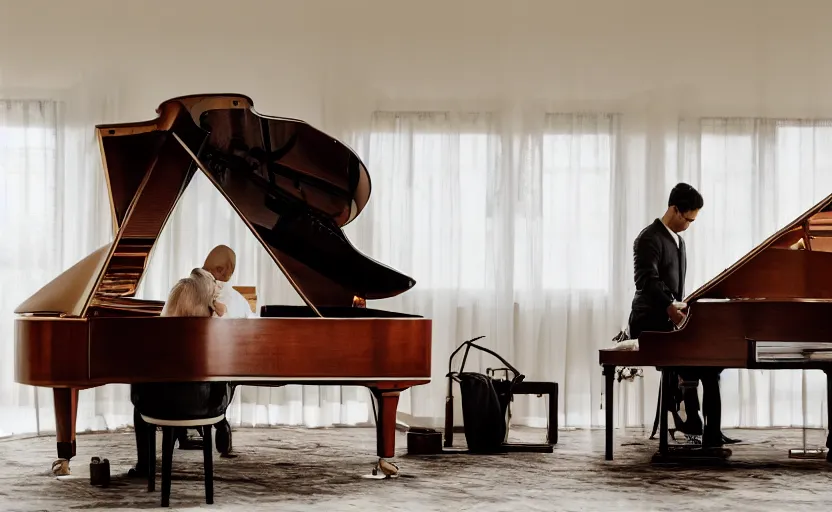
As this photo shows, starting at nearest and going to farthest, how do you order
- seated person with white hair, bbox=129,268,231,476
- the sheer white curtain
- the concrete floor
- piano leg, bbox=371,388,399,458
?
seated person with white hair, bbox=129,268,231,476 < the concrete floor < piano leg, bbox=371,388,399,458 < the sheer white curtain

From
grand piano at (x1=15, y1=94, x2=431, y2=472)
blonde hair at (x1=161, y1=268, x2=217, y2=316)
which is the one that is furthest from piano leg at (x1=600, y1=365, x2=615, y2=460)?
blonde hair at (x1=161, y1=268, x2=217, y2=316)

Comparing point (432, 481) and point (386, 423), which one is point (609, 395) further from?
point (386, 423)

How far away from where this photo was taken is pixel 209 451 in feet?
13.5

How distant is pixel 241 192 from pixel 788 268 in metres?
2.81

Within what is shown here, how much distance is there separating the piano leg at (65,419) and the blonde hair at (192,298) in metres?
0.86

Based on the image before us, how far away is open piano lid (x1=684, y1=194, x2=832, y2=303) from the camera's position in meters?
4.85

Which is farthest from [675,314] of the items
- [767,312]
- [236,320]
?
[236,320]

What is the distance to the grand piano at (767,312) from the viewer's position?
4.82m

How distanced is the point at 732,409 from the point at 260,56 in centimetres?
455

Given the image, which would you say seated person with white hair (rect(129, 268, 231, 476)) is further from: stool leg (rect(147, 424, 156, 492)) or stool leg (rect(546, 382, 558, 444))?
stool leg (rect(546, 382, 558, 444))

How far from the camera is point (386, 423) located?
492 cm

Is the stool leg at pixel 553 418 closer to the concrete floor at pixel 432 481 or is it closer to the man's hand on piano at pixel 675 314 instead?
the concrete floor at pixel 432 481

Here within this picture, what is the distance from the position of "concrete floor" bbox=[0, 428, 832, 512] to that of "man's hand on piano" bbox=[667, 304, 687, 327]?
80cm

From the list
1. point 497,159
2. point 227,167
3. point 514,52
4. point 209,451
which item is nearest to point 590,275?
point 497,159
